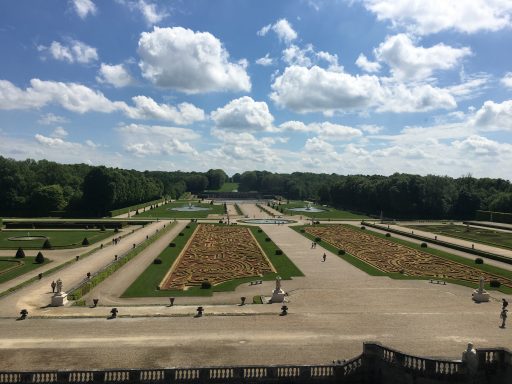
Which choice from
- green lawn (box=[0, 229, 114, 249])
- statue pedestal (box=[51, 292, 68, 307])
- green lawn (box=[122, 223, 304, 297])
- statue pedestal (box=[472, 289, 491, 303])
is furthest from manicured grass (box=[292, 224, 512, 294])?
green lawn (box=[0, 229, 114, 249])

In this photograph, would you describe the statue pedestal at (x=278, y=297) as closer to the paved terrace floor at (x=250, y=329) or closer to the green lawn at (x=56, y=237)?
the paved terrace floor at (x=250, y=329)

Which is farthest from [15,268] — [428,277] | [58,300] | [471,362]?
[471,362]

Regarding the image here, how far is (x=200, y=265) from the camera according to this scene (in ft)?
134

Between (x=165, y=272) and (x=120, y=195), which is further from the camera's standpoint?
(x=120, y=195)

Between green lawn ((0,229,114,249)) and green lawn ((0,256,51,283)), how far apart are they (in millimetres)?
8687

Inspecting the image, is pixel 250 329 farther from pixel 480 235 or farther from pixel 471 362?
pixel 480 235

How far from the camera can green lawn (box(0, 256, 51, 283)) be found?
36.1 m

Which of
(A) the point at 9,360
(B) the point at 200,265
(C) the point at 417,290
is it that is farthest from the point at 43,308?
(C) the point at 417,290

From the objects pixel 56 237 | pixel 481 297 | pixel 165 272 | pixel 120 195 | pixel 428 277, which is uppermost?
pixel 120 195

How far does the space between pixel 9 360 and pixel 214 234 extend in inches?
1835

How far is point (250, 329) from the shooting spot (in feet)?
72.9

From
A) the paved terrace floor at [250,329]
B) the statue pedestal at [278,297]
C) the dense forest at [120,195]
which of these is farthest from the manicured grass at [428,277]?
the dense forest at [120,195]

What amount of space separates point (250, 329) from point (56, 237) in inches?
1920

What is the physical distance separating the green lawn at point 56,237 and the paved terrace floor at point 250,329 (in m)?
25.0
